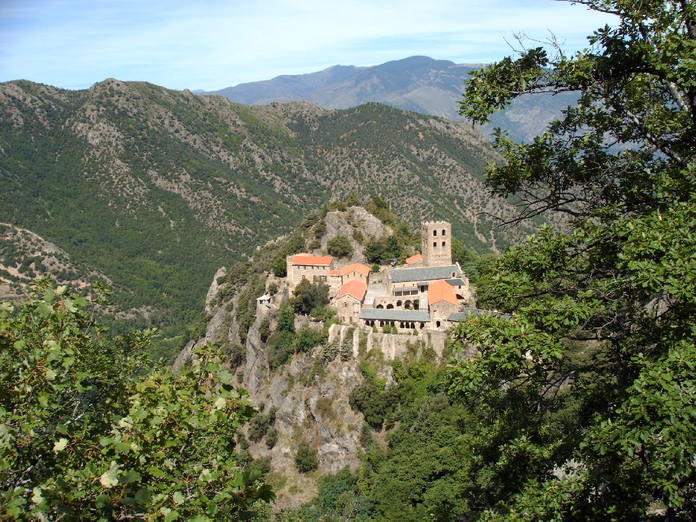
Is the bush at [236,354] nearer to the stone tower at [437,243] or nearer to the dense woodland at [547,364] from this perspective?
the stone tower at [437,243]

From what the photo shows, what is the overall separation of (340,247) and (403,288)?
44.8 ft


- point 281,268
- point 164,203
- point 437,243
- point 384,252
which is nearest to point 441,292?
point 437,243

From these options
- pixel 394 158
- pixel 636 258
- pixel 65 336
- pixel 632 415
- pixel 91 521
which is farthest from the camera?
pixel 394 158

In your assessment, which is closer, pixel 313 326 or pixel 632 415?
pixel 632 415

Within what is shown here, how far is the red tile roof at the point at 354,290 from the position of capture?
50688mm

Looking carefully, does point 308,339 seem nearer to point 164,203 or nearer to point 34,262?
point 34,262

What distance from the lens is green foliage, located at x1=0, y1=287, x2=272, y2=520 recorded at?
718cm

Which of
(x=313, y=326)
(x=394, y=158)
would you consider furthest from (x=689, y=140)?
(x=394, y=158)

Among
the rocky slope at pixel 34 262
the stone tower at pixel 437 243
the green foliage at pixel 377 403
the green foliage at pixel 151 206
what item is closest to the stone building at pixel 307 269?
the stone tower at pixel 437 243

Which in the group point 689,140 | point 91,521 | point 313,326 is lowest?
point 313,326

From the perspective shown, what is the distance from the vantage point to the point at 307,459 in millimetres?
48969

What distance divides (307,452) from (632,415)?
4473cm

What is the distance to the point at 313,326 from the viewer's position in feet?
173

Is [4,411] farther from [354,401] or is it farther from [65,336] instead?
[354,401]
